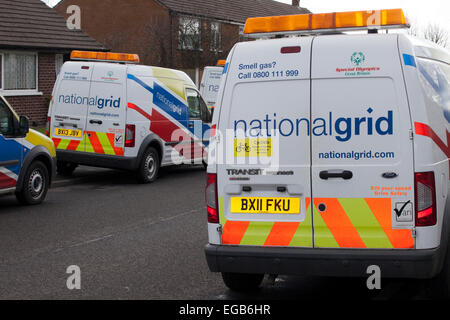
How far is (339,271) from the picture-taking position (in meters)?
5.66

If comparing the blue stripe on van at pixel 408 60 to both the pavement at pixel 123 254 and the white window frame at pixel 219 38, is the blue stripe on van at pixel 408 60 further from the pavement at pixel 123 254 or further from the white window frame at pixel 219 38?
the white window frame at pixel 219 38

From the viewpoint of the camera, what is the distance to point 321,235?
5.80m

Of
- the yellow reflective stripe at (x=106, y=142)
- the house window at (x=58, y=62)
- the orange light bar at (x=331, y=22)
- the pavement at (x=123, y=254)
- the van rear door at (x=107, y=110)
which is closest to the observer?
the orange light bar at (x=331, y=22)

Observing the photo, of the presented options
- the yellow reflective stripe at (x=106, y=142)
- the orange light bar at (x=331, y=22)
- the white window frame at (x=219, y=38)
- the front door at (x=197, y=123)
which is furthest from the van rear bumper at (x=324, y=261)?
the white window frame at (x=219, y=38)

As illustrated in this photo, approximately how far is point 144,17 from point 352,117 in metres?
37.0

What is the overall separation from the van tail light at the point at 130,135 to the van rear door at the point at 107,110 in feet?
0.23

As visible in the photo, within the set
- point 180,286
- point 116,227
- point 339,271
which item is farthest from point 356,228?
point 116,227

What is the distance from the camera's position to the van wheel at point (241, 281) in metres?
6.44

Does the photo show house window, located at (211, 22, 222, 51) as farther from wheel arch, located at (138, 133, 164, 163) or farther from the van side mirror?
the van side mirror

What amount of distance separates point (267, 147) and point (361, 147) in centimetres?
73

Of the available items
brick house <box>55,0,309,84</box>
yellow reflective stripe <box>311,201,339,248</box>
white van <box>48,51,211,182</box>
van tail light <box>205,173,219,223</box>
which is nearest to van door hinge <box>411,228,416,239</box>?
yellow reflective stripe <box>311,201,339,248</box>

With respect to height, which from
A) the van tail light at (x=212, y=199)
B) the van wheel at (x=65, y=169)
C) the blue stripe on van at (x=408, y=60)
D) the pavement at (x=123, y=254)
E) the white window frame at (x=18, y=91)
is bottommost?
the pavement at (x=123, y=254)
